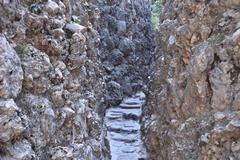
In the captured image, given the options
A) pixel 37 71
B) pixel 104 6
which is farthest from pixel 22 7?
pixel 104 6

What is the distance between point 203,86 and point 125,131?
1335cm

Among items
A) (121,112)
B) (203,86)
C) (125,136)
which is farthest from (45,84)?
(121,112)

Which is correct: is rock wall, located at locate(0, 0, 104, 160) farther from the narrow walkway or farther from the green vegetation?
the green vegetation

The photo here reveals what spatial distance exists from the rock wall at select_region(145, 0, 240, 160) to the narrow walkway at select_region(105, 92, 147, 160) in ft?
11.4

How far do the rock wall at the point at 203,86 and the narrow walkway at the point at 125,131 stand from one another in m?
3.48

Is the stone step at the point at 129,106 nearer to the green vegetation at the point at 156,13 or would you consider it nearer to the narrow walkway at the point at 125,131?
the narrow walkway at the point at 125,131

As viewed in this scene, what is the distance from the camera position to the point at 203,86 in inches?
548

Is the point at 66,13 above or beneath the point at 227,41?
above

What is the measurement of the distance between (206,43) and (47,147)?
7506 mm

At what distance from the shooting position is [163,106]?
20344 mm

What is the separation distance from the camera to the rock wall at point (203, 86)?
39.4 feet

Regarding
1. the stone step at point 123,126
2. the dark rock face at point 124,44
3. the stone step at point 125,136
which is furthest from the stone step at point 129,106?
the stone step at point 125,136

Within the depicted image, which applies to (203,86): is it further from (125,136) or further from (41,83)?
(125,136)

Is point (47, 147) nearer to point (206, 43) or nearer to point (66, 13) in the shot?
point (66, 13)
